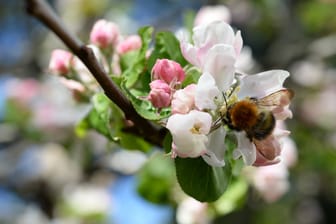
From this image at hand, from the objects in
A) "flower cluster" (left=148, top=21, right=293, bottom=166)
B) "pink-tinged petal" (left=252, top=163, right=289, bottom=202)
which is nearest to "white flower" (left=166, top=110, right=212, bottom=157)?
"flower cluster" (left=148, top=21, right=293, bottom=166)

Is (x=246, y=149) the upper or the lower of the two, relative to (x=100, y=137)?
upper

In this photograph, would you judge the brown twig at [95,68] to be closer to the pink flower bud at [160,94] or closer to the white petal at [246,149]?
the pink flower bud at [160,94]

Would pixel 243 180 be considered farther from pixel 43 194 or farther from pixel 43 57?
pixel 43 57

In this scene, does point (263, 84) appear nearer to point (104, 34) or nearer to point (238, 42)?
point (238, 42)

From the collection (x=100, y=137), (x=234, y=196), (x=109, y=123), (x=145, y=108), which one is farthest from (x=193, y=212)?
(x=100, y=137)

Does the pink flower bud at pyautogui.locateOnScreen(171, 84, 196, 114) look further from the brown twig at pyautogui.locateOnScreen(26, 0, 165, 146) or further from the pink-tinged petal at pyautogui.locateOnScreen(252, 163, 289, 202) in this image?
the pink-tinged petal at pyautogui.locateOnScreen(252, 163, 289, 202)

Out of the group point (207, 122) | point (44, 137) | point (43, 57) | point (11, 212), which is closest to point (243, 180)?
point (207, 122)
